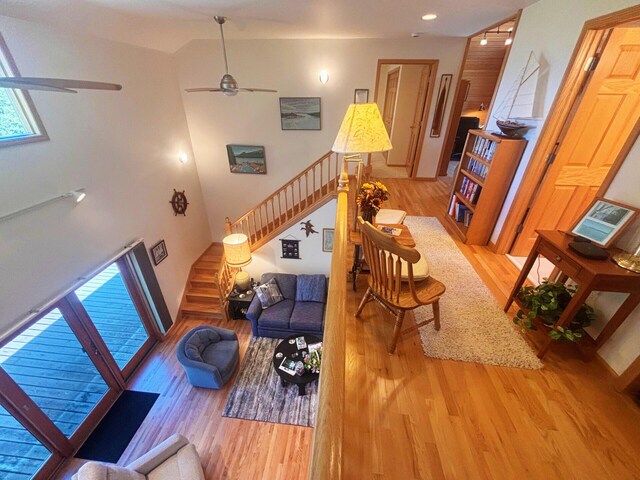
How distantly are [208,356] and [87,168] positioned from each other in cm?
282

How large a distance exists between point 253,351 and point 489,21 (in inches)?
227

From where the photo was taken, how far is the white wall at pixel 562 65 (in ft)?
5.47

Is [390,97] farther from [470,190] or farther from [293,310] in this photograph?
[293,310]

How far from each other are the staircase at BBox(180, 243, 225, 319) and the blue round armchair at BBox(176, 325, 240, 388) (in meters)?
0.86

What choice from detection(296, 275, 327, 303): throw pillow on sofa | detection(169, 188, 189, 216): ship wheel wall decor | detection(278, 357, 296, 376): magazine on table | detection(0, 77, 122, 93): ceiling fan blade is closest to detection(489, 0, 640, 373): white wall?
detection(296, 275, 327, 303): throw pillow on sofa

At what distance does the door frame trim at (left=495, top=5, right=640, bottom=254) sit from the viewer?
1.78 meters

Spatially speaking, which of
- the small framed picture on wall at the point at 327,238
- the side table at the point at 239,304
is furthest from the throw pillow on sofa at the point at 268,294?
the small framed picture on wall at the point at 327,238

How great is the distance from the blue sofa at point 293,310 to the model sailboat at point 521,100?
3429 millimetres

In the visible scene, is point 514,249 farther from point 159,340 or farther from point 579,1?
point 159,340

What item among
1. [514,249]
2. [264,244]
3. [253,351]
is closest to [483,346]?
[514,249]

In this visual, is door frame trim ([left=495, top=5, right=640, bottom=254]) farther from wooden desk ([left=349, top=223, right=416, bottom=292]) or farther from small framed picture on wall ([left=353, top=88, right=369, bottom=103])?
small framed picture on wall ([left=353, top=88, right=369, bottom=103])

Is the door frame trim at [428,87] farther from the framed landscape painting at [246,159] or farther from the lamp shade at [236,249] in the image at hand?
the lamp shade at [236,249]

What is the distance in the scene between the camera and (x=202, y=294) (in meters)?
4.68

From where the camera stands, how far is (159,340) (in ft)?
13.4
